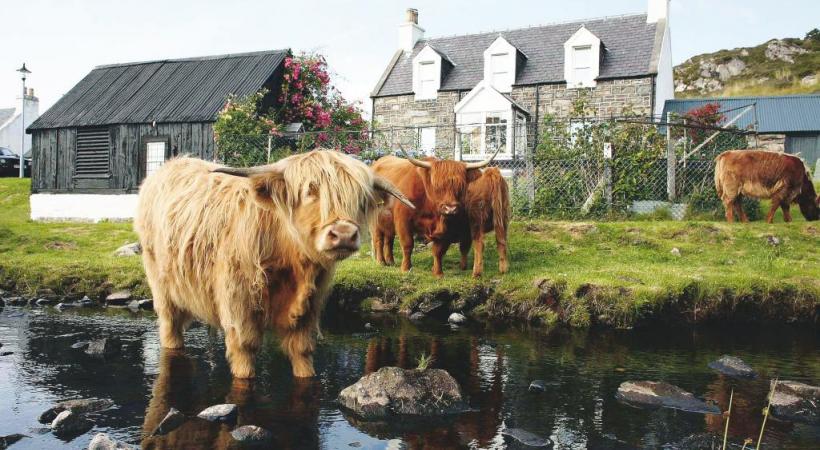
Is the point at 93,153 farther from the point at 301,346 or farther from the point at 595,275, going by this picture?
the point at 301,346

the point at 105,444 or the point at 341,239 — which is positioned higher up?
the point at 341,239

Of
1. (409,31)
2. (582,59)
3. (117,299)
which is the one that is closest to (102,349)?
(117,299)

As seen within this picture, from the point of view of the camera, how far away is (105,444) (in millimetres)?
3822

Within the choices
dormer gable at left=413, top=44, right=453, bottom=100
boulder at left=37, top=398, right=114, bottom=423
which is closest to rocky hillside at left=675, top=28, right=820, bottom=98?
dormer gable at left=413, top=44, right=453, bottom=100

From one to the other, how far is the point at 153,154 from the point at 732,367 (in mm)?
19226

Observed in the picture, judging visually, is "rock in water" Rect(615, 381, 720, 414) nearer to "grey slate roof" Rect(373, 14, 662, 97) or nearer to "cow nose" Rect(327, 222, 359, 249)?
"cow nose" Rect(327, 222, 359, 249)

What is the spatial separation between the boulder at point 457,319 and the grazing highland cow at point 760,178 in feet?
23.5

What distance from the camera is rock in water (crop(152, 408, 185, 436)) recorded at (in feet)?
13.8

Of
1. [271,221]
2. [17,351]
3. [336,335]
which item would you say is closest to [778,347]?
[336,335]

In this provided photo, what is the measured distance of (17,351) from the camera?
6.45 m

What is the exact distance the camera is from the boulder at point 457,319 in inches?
322

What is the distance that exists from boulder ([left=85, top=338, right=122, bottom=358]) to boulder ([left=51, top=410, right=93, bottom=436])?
199 cm

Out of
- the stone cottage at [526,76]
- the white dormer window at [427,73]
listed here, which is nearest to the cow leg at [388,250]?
the stone cottage at [526,76]

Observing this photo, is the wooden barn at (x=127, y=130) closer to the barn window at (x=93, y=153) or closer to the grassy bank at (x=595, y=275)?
the barn window at (x=93, y=153)
